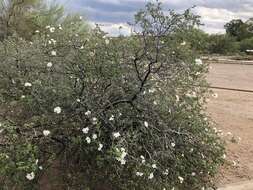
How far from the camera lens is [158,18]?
5.80m

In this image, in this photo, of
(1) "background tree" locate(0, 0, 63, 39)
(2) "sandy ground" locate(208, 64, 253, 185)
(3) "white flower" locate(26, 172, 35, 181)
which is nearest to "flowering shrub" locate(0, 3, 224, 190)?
(3) "white flower" locate(26, 172, 35, 181)

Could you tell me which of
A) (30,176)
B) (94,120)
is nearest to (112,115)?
(94,120)

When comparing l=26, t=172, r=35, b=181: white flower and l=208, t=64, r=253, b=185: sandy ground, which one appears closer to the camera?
l=26, t=172, r=35, b=181: white flower

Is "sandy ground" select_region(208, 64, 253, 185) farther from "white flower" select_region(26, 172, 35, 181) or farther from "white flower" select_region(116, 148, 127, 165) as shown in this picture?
"white flower" select_region(26, 172, 35, 181)

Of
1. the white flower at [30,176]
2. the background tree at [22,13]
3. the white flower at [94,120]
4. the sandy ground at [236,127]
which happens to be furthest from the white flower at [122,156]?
the background tree at [22,13]

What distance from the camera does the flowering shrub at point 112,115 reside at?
5281 mm

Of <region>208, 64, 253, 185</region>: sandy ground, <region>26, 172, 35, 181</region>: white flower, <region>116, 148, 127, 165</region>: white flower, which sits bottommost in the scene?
<region>208, 64, 253, 185</region>: sandy ground

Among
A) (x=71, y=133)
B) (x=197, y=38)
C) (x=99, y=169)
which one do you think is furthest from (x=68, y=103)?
(x=197, y=38)

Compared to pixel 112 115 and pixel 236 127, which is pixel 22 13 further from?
pixel 112 115

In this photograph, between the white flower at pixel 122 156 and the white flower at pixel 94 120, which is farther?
the white flower at pixel 94 120

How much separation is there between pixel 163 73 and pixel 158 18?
642 millimetres

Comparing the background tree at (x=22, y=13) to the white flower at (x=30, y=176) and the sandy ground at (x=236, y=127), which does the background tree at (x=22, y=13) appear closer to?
the sandy ground at (x=236, y=127)

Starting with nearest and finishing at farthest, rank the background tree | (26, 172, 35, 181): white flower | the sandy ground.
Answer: (26, 172, 35, 181): white flower → the sandy ground → the background tree

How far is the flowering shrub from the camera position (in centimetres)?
528
